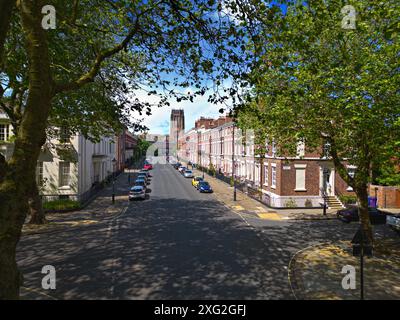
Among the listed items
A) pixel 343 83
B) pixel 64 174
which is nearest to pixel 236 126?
pixel 343 83

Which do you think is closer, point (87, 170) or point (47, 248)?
point (47, 248)

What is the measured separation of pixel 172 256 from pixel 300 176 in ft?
Result: 56.0

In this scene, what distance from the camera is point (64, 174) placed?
26.2 meters

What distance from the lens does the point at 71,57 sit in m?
11.8

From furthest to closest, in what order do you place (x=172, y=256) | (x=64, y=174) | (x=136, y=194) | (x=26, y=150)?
(x=136, y=194) < (x=64, y=174) < (x=172, y=256) < (x=26, y=150)

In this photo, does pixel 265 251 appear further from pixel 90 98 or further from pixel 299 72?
pixel 90 98

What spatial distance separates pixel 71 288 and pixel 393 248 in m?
15.3

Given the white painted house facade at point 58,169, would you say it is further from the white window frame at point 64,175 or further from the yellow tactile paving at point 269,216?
the yellow tactile paving at point 269,216

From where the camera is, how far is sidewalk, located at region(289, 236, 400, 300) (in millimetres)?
9352

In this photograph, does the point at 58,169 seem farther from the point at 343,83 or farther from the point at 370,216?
the point at 370,216

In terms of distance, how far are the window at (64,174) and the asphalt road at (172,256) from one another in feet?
26.5

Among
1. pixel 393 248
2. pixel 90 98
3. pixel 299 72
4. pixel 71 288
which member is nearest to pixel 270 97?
pixel 299 72

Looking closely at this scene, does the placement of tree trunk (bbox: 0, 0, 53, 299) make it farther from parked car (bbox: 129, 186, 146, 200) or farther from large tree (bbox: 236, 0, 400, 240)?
parked car (bbox: 129, 186, 146, 200)

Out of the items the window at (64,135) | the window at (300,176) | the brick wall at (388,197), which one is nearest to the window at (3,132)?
the window at (64,135)
